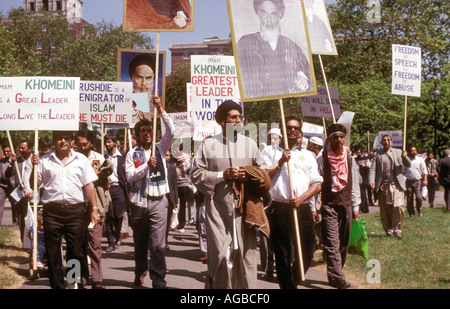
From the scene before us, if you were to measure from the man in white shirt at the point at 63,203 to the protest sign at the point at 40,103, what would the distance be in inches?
35.5

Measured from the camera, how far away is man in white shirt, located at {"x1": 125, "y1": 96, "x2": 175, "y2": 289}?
8.62 meters

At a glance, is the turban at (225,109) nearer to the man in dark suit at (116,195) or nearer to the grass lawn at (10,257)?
the grass lawn at (10,257)

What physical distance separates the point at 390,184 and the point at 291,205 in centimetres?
672

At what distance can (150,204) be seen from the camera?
8.68m

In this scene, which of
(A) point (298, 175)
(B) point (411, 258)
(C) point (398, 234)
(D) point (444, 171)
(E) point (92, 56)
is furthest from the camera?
(E) point (92, 56)

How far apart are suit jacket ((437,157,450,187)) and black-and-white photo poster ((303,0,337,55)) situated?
12.5 m

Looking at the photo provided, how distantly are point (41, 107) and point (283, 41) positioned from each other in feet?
11.1

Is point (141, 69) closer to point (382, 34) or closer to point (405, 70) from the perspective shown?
point (405, 70)

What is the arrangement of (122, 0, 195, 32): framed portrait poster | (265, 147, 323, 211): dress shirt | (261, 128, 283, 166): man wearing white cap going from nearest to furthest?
1. (265, 147, 323, 211): dress shirt
2. (122, 0, 195, 32): framed portrait poster
3. (261, 128, 283, 166): man wearing white cap

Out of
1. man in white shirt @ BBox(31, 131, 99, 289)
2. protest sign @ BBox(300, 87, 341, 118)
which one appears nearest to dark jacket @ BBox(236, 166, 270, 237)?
man in white shirt @ BBox(31, 131, 99, 289)

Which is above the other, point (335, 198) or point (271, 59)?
point (271, 59)

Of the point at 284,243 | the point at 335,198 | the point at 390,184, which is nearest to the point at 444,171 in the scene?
the point at 390,184

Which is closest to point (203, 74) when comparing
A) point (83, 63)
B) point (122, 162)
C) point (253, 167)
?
point (122, 162)

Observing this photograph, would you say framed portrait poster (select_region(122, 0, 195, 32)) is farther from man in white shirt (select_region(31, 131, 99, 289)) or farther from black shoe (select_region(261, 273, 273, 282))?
black shoe (select_region(261, 273, 273, 282))
